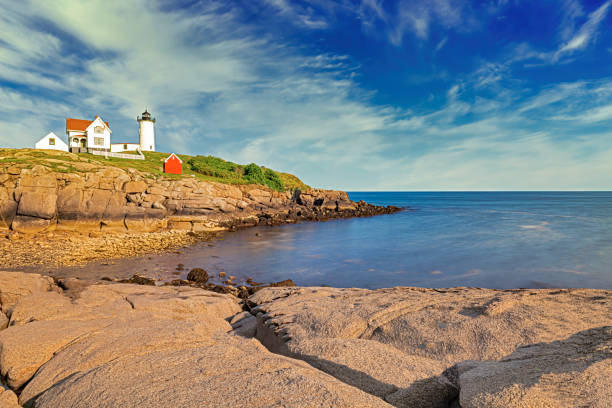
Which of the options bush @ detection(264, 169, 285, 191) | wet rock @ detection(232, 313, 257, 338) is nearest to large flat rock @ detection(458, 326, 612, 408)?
wet rock @ detection(232, 313, 257, 338)

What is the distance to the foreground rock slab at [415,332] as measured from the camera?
13.7ft

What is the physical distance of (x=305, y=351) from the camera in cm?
516

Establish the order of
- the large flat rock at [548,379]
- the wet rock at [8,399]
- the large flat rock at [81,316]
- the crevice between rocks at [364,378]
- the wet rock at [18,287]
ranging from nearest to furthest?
the large flat rock at [548,379], the crevice between rocks at [364,378], the wet rock at [8,399], the large flat rock at [81,316], the wet rock at [18,287]

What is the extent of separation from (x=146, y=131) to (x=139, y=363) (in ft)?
219

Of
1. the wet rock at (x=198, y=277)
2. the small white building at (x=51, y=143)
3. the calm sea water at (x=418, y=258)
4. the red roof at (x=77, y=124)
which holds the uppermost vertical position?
the red roof at (x=77, y=124)

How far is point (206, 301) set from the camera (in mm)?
9320

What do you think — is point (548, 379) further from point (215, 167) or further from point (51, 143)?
point (51, 143)

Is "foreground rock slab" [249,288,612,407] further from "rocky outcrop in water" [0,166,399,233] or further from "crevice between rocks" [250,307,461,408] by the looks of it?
"rocky outcrop in water" [0,166,399,233]

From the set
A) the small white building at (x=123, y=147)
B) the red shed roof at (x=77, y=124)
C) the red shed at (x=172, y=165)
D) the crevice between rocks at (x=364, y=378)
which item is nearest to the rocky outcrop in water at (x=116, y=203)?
the red shed at (x=172, y=165)

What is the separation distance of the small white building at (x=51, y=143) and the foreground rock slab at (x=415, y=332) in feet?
178

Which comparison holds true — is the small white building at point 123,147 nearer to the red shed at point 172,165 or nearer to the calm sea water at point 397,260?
the red shed at point 172,165

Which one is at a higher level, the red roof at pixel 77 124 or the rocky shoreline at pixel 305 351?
the red roof at pixel 77 124

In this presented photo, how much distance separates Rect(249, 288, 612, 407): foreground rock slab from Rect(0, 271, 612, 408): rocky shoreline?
3 cm

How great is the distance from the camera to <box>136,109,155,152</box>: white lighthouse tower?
60.8 m
